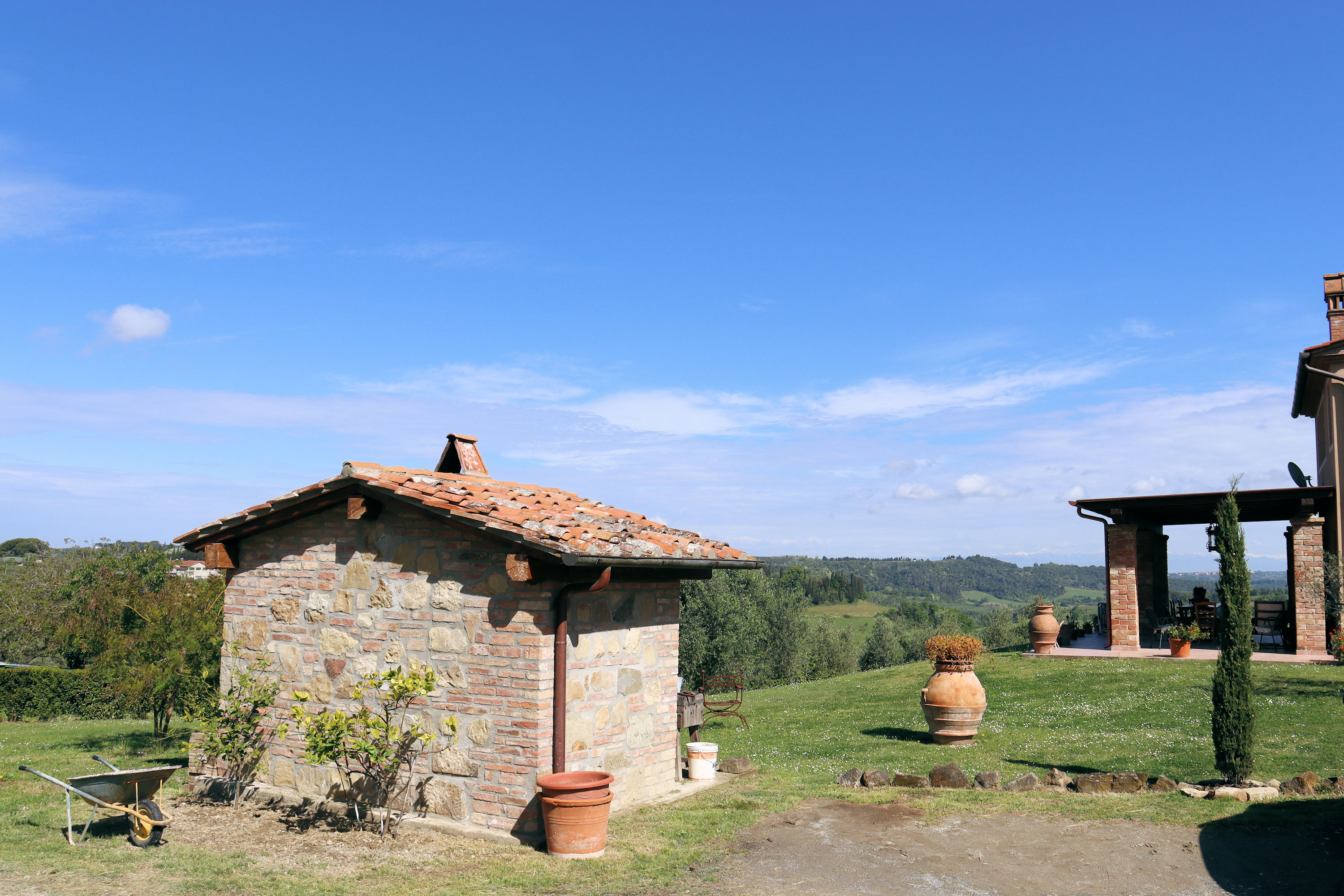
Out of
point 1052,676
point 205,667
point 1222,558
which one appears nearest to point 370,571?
point 205,667

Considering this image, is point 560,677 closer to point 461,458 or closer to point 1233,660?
point 461,458

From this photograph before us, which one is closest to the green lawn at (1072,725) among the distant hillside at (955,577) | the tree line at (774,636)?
the tree line at (774,636)

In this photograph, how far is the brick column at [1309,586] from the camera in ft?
59.8

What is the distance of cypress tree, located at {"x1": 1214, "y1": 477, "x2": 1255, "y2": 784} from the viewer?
993 cm

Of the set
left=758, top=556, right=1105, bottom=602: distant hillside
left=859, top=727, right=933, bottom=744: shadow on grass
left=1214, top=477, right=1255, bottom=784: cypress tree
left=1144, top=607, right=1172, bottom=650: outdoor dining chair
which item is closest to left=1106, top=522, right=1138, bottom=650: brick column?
left=1144, top=607, right=1172, bottom=650: outdoor dining chair

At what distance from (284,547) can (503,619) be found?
324 cm

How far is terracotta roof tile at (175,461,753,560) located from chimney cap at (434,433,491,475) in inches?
5.9

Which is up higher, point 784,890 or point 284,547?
point 284,547

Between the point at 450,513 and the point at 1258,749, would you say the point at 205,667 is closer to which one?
the point at 450,513

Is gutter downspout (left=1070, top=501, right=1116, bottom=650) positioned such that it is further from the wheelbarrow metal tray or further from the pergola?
the wheelbarrow metal tray

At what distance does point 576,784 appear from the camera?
800cm

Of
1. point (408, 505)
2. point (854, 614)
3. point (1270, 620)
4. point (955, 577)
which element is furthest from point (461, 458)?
point (955, 577)

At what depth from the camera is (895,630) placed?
2837 inches

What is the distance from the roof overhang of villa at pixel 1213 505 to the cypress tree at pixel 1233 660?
25.7 ft
